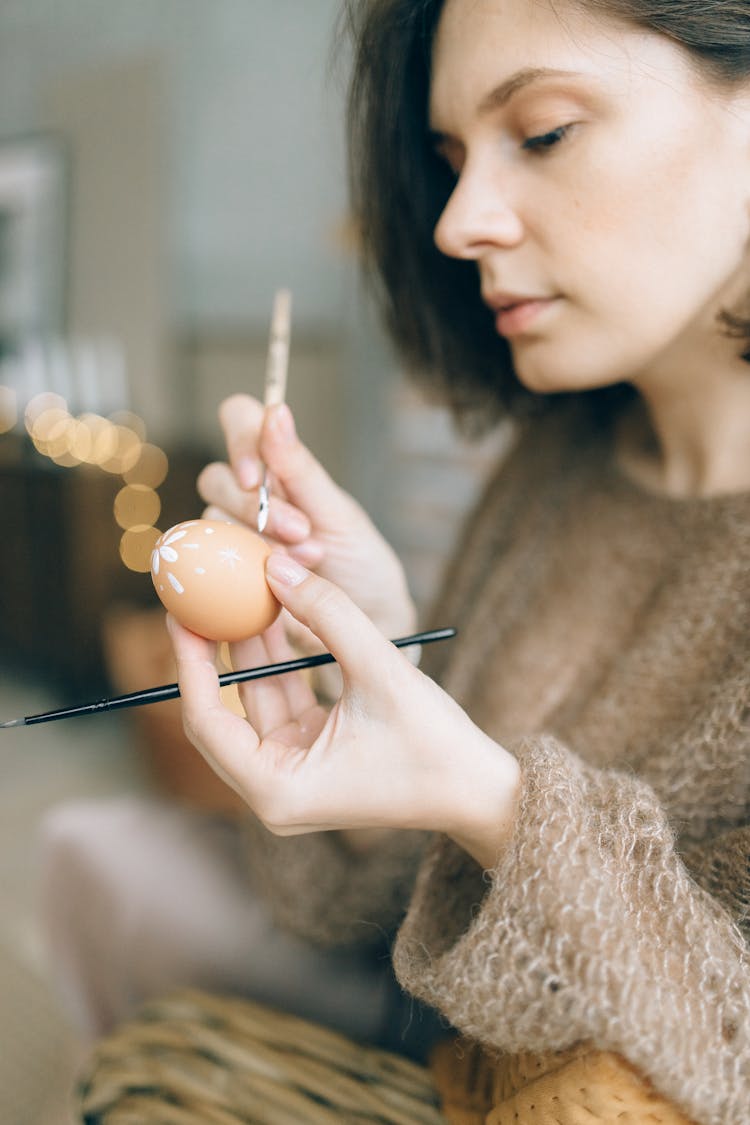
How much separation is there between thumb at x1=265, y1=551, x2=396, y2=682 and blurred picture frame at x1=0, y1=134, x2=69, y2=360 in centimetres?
268

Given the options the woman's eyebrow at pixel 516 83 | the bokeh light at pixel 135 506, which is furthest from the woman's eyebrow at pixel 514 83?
the bokeh light at pixel 135 506

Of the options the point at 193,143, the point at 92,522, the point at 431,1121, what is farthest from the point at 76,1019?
the point at 193,143

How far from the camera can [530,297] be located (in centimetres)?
74

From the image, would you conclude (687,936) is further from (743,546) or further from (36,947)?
(36,947)

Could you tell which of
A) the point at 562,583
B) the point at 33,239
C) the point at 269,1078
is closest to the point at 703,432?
the point at 562,583

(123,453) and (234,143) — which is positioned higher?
(234,143)

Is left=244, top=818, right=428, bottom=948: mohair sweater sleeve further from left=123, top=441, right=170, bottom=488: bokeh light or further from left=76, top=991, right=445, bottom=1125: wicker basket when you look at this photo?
left=123, top=441, right=170, bottom=488: bokeh light

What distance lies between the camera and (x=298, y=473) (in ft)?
2.38

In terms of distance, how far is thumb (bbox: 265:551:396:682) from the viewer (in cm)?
52

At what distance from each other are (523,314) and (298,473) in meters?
0.23

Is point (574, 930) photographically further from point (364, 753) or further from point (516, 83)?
point (516, 83)

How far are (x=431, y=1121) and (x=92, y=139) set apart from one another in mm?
3037

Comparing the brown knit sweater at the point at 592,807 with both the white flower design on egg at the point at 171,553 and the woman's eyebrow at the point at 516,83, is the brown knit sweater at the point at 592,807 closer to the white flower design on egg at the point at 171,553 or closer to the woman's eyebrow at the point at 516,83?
the white flower design on egg at the point at 171,553

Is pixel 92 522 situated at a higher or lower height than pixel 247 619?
lower
